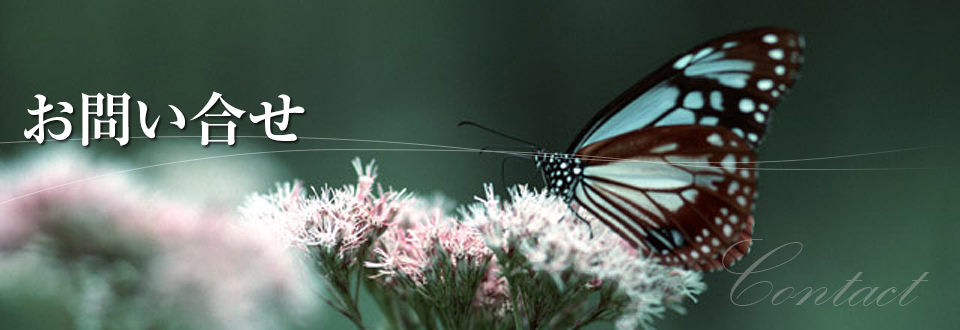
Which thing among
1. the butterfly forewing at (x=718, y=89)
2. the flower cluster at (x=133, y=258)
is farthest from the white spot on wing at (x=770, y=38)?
the flower cluster at (x=133, y=258)

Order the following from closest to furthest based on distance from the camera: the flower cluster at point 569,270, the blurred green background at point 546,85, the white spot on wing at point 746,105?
the flower cluster at point 569,270 < the white spot on wing at point 746,105 < the blurred green background at point 546,85

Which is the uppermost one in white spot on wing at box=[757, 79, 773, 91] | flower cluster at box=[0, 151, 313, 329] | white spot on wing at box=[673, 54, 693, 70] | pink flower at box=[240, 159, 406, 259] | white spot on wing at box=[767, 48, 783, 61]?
white spot on wing at box=[767, 48, 783, 61]

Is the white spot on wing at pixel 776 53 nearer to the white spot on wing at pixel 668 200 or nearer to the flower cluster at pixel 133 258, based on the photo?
the white spot on wing at pixel 668 200

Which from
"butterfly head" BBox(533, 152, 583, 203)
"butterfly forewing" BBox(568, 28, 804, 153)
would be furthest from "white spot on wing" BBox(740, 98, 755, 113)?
"butterfly head" BBox(533, 152, 583, 203)

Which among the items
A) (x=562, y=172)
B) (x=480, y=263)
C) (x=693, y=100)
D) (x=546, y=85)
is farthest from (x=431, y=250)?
(x=546, y=85)

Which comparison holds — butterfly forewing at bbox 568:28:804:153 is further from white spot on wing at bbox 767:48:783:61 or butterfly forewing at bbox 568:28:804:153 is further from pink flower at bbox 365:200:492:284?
pink flower at bbox 365:200:492:284

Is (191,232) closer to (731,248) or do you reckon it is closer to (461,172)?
(731,248)

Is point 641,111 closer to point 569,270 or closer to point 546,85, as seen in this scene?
point 569,270

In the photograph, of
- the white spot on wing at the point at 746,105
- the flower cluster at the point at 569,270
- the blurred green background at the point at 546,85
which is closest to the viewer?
the flower cluster at the point at 569,270
